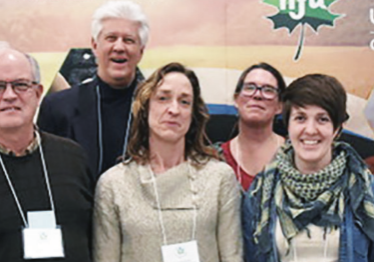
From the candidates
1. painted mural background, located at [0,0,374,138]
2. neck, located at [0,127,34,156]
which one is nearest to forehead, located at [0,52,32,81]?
neck, located at [0,127,34,156]

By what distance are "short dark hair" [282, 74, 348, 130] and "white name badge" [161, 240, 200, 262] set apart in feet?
2.01

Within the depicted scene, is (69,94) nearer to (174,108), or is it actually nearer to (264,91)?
(174,108)

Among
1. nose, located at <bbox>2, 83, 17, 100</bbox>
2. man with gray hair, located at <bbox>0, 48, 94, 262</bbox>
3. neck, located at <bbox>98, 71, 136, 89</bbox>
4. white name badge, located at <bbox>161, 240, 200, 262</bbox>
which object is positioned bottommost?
white name badge, located at <bbox>161, 240, 200, 262</bbox>

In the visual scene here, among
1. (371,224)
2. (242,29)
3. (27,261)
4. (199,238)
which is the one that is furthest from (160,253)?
(242,29)

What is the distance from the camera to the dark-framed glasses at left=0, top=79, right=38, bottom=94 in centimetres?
184

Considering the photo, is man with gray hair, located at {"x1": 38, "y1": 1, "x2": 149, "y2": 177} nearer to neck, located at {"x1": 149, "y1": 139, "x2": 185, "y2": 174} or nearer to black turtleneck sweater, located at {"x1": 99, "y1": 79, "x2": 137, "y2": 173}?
black turtleneck sweater, located at {"x1": 99, "y1": 79, "x2": 137, "y2": 173}

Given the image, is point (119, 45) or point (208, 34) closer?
point (119, 45)

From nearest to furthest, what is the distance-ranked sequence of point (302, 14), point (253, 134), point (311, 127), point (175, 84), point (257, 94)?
point (311, 127) < point (175, 84) < point (257, 94) < point (253, 134) < point (302, 14)

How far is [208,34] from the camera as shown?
8.95ft

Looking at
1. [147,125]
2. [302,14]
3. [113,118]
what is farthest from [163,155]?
[302,14]

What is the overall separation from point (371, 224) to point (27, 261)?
3.89ft

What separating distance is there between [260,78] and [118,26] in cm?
70

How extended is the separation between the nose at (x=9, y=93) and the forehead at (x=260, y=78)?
1.15 m

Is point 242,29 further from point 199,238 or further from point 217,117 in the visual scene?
point 199,238
